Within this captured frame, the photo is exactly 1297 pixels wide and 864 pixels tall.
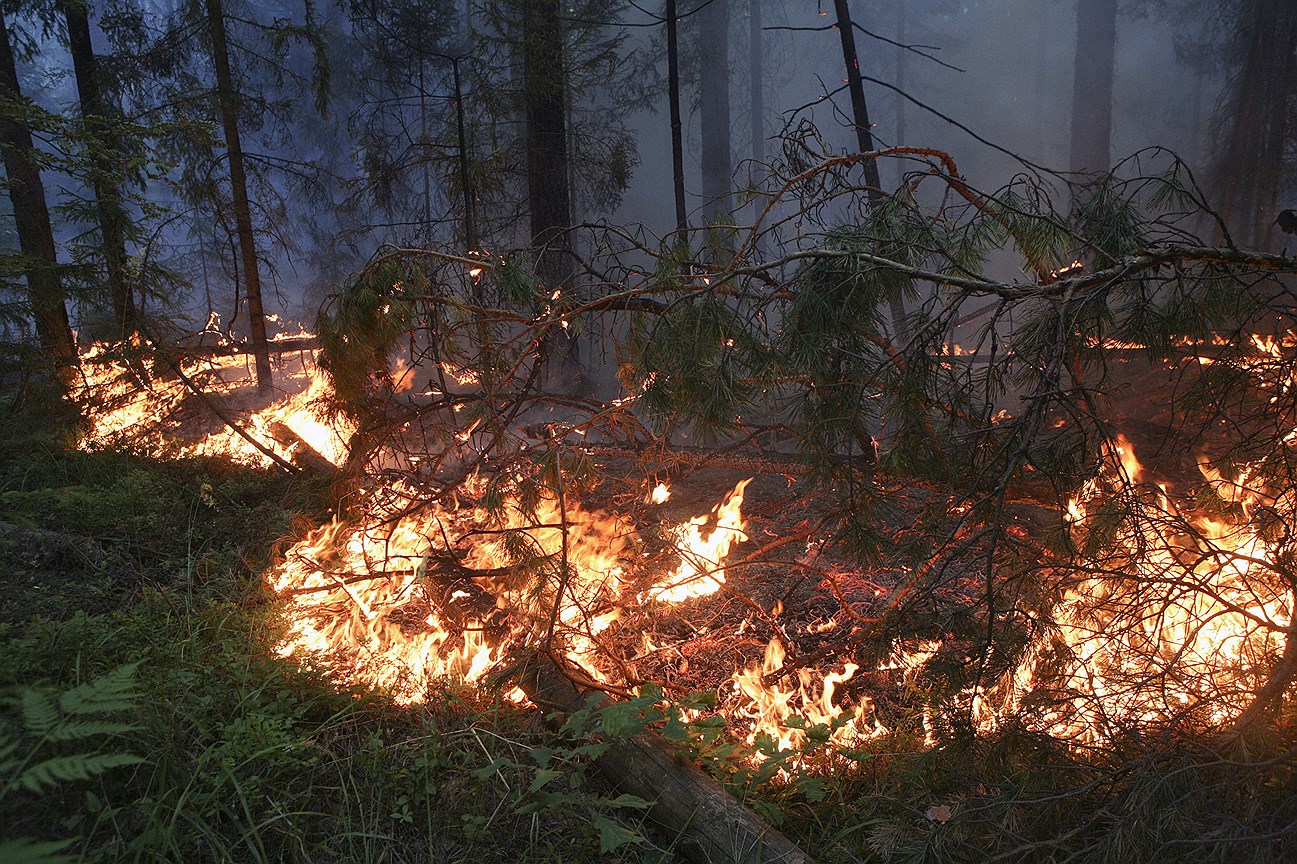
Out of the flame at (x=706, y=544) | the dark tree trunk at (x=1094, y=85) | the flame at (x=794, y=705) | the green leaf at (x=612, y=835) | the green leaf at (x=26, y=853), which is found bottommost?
the flame at (x=794, y=705)

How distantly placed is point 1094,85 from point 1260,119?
4.21m

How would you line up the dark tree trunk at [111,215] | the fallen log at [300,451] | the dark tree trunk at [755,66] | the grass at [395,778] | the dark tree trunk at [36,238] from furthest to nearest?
the dark tree trunk at [755,66] < the dark tree trunk at [36,238] < the fallen log at [300,451] < the dark tree trunk at [111,215] < the grass at [395,778]

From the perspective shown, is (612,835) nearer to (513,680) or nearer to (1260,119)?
(513,680)

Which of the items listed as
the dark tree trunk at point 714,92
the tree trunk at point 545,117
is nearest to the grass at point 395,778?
the tree trunk at point 545,117

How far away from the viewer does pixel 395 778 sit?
8.28 ft

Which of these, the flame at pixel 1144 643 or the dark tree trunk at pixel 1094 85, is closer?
the flame at pixel 1144 643

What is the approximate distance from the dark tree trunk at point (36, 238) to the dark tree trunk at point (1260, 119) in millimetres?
15033

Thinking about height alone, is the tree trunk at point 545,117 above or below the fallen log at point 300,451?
above

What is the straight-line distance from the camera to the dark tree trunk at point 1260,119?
1066cm

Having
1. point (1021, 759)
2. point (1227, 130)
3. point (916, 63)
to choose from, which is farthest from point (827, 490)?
point (916, 63)

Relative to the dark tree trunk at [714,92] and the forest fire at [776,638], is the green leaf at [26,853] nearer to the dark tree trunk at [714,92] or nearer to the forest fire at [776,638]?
the forest fire at [776,638]

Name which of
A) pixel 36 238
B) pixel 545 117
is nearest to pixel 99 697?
pixel 36 238

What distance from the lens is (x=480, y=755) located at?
2.74 meters

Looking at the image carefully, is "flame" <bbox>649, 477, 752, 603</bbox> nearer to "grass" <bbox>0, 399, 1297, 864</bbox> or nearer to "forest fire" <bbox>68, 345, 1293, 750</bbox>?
"forest fire" <bbox>68, 345, 1293, 750</bbox>
